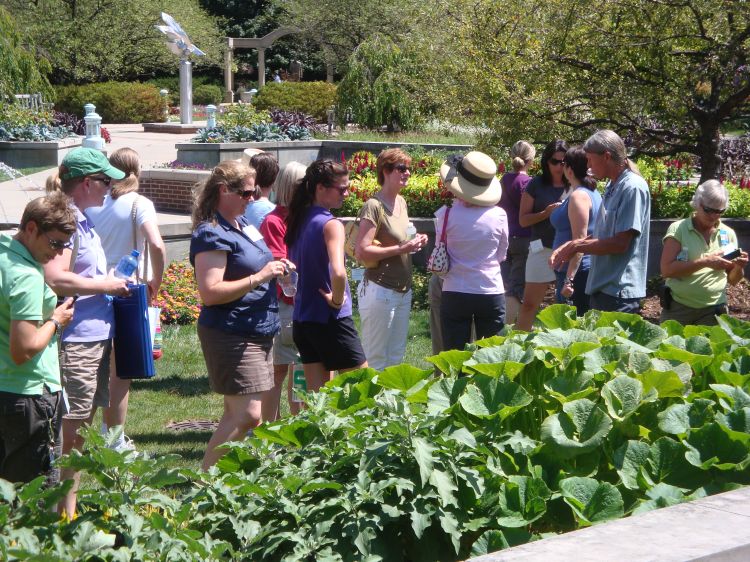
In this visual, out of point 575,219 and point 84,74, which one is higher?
point 84,74

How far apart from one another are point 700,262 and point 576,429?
10.5ft

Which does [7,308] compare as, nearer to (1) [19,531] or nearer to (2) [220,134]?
(1) [19,531]

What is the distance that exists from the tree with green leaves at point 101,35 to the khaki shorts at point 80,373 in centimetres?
3415

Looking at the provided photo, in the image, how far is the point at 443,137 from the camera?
24.5 meters

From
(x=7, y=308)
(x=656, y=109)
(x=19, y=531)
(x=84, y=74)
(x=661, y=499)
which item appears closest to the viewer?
(x=19, y=531)

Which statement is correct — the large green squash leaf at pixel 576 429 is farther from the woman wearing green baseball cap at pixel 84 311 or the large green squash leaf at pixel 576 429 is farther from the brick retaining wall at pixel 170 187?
the brick retaining wall at pixel 170 187

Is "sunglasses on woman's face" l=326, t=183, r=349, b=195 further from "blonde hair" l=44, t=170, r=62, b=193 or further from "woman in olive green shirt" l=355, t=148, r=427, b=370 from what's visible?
"blonde hair" l=44, t=170, r=62, b=193

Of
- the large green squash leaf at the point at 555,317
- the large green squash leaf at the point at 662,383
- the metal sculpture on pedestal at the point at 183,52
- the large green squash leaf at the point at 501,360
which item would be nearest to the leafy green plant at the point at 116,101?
the metal sculpture on pedestal at the point at 183,52

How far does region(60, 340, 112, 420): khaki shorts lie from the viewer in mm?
4941

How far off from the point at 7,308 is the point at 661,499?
8.54 ft

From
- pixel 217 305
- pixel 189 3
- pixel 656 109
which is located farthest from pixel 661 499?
pixel 189 3

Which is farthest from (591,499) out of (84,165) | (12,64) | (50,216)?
(12,64)

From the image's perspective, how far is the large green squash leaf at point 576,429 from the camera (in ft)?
10.8

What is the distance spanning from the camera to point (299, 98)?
3003 cm
